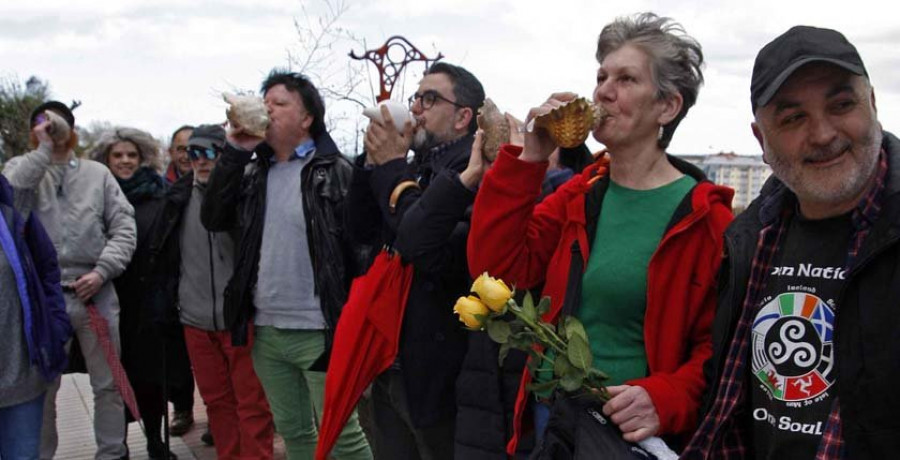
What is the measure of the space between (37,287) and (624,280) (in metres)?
3.04

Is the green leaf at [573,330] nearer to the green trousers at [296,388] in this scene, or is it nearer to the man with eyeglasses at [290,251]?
the man with eyeglasses at [290,251]

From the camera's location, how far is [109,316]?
461cm

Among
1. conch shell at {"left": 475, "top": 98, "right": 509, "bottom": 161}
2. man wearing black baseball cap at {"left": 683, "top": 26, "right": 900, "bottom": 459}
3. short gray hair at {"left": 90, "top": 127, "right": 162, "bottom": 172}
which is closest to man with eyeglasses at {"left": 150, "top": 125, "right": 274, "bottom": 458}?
short gray hair at {"left": 90, "top": 127, "right": 162, "bottom": 172}

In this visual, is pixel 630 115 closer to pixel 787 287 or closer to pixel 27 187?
pixel 787 287

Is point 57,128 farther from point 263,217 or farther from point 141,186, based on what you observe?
point 263,217

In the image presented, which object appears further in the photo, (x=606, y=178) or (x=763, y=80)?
(x=606, y=178)

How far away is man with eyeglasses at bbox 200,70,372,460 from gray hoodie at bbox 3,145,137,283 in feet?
3.12

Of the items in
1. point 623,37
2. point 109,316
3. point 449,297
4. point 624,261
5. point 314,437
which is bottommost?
point 314,437

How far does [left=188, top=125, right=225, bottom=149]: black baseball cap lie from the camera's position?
4422mm

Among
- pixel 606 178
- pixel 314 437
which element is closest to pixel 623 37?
pixel 606 178

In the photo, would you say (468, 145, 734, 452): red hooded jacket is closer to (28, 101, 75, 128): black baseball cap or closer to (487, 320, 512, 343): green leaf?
(487, 320, 512, 343): green leaf

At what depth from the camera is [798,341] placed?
62.1 inches

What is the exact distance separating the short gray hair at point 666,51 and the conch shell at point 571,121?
0.70ft

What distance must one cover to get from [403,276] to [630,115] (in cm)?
108
